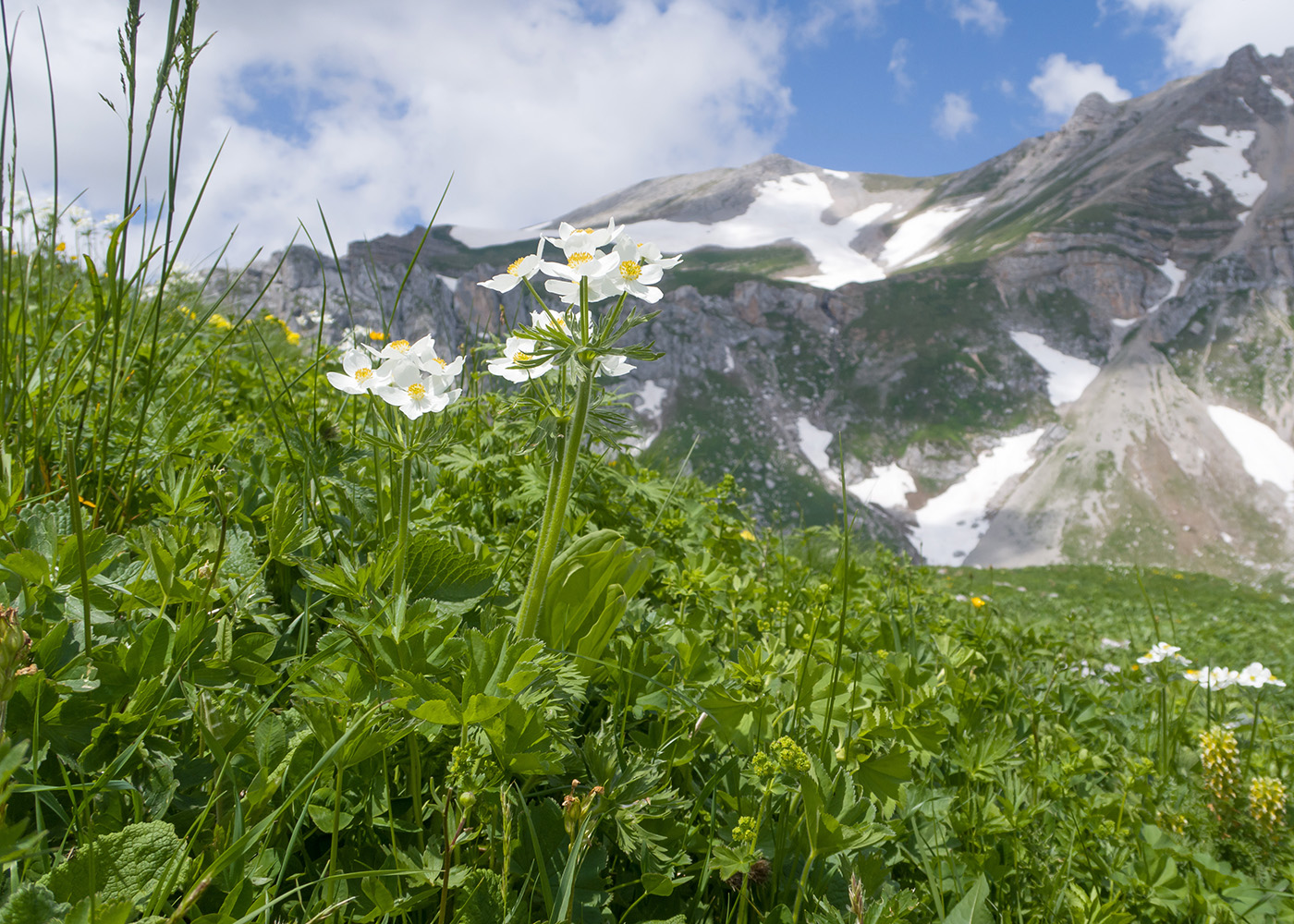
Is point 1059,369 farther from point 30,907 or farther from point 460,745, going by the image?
point 30,907

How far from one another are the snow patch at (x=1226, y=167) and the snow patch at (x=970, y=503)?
61.9 meters

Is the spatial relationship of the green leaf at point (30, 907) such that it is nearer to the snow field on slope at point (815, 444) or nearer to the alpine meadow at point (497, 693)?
the alpine meadow at point (497, 693)

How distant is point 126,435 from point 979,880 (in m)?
2.61

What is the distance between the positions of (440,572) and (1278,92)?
644 feet

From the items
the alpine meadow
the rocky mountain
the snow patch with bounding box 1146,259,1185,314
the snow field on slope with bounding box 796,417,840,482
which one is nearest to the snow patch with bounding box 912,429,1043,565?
the rocky mountain

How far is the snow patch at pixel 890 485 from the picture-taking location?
11369cm

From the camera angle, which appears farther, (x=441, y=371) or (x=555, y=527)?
(x=441, y=371)

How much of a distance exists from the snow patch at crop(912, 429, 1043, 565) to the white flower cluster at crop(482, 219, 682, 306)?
350 feet

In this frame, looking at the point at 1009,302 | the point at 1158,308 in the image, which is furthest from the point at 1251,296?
the point at 1009,302

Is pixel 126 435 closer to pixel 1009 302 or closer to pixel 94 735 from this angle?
pixel 94 735

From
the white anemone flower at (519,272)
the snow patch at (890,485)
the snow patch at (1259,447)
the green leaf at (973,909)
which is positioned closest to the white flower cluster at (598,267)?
the white anemone flower at (519,272)

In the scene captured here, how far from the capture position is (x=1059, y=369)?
121 metres

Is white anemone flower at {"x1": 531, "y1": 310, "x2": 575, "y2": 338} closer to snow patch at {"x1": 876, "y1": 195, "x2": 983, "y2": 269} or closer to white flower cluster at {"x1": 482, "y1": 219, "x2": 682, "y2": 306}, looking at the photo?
white flower cluster at {"x1": 482, "y1": 219, "x2": 682, "y2": 306}

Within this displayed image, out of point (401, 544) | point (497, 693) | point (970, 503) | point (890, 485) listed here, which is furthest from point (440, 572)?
point (890, 485)
